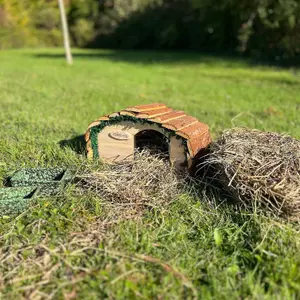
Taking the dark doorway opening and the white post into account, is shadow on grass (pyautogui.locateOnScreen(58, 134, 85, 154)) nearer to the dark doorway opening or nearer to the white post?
the dark doorway opening

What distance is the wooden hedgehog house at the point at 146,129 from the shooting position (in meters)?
3.14

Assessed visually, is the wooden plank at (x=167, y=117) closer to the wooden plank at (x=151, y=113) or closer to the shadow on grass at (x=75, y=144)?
the wooden plank at (x=151, y=113)

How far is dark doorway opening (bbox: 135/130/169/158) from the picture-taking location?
3561mm

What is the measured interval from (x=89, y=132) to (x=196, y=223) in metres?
1.42

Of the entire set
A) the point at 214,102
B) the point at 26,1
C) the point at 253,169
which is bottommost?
the point at 214,102

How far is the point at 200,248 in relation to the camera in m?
2.31

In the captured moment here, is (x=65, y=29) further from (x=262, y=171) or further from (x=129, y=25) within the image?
(x=129, y=25)

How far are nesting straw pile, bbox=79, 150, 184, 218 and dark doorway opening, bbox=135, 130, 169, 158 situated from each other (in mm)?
214

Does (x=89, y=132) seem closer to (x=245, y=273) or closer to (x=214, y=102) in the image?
(x=245, y=273)

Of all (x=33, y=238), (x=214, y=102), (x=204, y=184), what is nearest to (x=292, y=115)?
(x=214, y=102)

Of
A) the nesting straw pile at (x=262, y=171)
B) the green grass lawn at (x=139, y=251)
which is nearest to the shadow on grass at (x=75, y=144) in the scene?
the green grass lawn at (x=139, y=251)

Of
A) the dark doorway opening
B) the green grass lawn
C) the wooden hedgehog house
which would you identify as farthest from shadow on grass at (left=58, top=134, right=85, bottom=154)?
the dark doorway opening

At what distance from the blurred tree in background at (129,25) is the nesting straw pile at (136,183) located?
15.4 metres

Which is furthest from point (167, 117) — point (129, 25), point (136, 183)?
point (129, 25)
